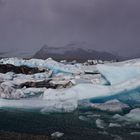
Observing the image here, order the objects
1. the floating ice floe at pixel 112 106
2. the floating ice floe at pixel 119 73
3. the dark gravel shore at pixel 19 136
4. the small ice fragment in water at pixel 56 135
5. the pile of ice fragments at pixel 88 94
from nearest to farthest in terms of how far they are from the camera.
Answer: the dark gravel shore at pixel 19 136
the small ice fragment in water at pixel 56 135
the floating ice floe at pixel 112 106
the pile of ice fragments at pixel 88 94
the floating ice floe at pixel 119 73

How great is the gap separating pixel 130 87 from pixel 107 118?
9.50ft

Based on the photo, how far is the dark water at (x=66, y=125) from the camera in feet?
30.9

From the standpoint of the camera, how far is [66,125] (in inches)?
421

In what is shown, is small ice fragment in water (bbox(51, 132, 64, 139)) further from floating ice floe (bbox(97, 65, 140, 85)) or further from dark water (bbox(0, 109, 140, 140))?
floating ice floe (bbox(97, 65, 140, 85))

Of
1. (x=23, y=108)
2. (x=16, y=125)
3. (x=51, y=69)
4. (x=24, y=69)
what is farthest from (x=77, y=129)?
(x=24, y=69)

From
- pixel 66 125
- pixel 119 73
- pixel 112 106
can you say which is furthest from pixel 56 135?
pixel 119 73

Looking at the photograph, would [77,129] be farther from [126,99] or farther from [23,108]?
[126,99]

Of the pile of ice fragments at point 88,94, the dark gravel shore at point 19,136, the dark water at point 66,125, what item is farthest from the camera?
the pile of ice fragments at point 88,94

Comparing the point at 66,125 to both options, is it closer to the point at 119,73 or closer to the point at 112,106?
the point at 112,106

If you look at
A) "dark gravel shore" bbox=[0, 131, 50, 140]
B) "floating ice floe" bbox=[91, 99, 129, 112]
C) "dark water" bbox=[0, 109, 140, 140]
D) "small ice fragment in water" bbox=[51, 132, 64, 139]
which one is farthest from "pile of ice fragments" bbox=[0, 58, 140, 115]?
"dark gravel shore" bbox=[0, 131, 50, 140]

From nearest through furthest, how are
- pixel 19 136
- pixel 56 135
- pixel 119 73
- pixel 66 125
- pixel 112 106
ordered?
pixel 19 136, pixel 56 135, pixel 66 125, pixel 112 106, pixel 119 73

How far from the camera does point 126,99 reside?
14438 mm

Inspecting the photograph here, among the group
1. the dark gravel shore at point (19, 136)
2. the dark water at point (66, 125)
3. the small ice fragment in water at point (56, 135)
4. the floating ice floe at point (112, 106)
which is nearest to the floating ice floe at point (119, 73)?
the floating ice floe at point (112, 106)

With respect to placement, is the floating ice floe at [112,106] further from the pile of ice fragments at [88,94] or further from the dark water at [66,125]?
the dark water at [66,125]
